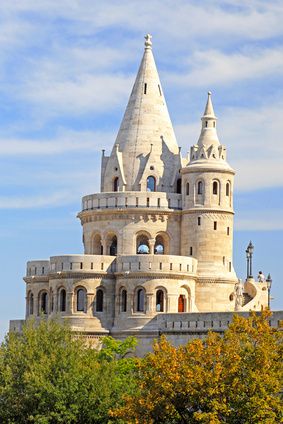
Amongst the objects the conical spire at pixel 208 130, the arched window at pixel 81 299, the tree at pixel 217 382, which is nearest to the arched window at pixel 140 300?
the arched window at pixel 81 299

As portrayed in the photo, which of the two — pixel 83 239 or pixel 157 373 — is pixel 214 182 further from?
Answer: pixel 157 373

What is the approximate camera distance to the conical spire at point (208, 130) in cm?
8325

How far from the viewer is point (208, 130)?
83812 millimetres

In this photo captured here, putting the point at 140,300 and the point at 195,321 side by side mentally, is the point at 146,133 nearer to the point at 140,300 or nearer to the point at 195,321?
the point at 140,300

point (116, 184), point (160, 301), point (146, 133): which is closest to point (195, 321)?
point (160, 301)

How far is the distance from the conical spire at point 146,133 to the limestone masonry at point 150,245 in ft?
0.20

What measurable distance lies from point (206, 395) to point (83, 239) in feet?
111

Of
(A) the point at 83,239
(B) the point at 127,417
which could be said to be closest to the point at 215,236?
(A) the point at 83,239

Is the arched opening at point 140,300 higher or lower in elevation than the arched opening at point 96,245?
lower

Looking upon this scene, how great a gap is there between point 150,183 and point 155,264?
25.4ft

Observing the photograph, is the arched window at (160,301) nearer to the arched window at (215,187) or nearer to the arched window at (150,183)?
the arched window at (215,187)

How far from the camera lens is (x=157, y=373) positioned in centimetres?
5422

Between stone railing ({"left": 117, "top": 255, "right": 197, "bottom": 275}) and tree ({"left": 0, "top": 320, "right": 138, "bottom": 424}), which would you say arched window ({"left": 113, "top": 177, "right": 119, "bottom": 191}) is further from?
tree ({"left": 0, "top": 320, "right": 138, "bottom": 424})

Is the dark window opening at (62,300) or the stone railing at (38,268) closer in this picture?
the dark window opening at (62,300)
